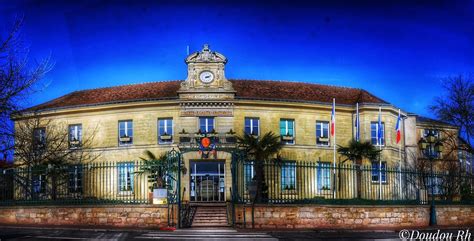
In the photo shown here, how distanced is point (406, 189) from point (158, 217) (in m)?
10.9

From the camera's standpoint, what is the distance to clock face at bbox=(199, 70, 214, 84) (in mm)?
44000

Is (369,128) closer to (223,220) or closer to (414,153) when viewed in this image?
(414,153)

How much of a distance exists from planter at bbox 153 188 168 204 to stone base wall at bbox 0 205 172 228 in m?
1.00

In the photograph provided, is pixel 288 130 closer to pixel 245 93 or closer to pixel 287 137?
pixel 287 137

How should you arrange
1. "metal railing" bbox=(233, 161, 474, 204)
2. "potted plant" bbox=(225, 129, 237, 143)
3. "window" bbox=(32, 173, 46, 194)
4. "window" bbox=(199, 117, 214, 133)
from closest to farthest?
"metal railing" bbox=(233, 161, 474, 204) < "window" bbox=(32, 173, 46, 194) < "potted plant" bbox=(225, 129, 237, 143) < "window" bbox=(199, 117, 214, 133)

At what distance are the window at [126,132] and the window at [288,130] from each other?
1104cm

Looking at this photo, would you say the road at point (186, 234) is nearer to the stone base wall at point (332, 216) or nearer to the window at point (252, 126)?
the stone base wall at point (332, 216)

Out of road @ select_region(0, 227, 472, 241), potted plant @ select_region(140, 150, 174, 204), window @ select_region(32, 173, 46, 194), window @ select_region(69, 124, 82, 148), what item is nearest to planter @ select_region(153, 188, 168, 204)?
potted plant @ select_region(140, 150, 174, 204)

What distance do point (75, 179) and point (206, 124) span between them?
62.9 ft

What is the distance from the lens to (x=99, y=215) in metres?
24.6

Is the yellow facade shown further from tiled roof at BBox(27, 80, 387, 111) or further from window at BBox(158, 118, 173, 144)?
tiled roof at BBox(27, 80, 387, 111)

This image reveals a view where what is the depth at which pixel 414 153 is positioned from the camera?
5091 cm

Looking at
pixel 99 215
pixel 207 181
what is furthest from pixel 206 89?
pixel 99 215

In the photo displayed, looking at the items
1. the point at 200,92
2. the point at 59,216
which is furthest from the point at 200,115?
the point at 59,216
